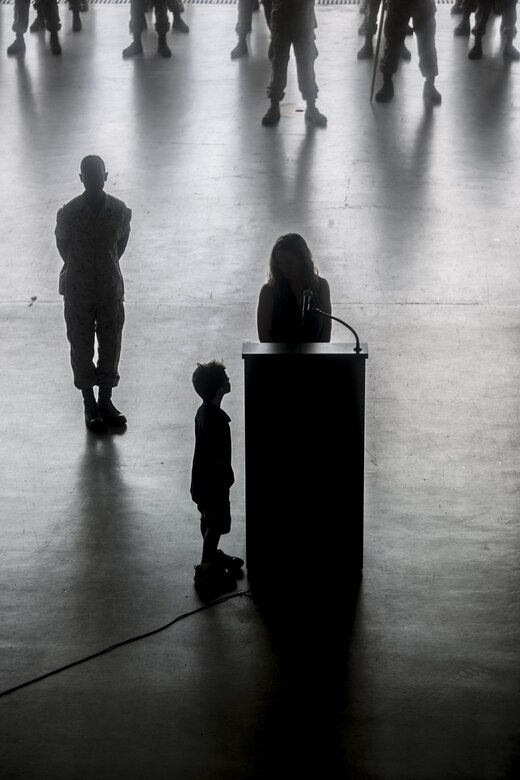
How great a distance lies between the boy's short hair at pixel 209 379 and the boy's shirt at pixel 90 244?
1529mm

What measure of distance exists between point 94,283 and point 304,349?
1.75 meters

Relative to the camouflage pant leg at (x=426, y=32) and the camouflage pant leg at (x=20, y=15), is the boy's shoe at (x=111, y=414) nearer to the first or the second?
the camouflage pant leg at (x=426, y=32)

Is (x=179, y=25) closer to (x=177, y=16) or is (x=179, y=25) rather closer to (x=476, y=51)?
(x=177, y=16)

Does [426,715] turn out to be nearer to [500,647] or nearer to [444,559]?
[500,647]

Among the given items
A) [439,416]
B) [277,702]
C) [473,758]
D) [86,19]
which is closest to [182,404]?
[439,416]

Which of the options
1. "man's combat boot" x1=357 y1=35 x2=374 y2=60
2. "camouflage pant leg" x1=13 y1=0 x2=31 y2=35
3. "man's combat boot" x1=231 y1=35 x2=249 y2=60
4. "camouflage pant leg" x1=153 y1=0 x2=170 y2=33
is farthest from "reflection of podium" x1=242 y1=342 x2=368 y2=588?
"camouflage pant leg" x1=13 y1=0 x2=31 y2=35

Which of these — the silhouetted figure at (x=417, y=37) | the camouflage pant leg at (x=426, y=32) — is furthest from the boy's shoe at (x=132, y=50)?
the camouflage pant leg at (x=426, y=32)

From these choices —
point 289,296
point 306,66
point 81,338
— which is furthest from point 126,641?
point 306,66

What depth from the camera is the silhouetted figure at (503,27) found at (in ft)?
41.0

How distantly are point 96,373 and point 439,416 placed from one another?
1850 mm

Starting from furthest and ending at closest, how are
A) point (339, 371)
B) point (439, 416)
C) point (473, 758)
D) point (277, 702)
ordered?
point (439, 416) < point (339, 371) < point (277, 702) < point (473, 758)

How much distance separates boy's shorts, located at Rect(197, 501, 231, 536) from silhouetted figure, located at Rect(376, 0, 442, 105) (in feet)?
24.3

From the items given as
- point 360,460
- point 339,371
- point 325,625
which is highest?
point 339,371

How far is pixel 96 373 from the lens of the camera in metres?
6.41
